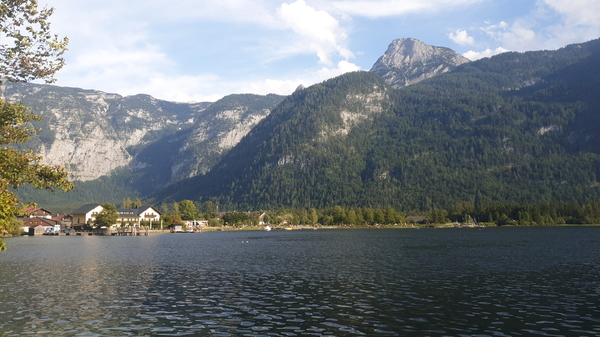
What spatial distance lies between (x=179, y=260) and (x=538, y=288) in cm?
5376

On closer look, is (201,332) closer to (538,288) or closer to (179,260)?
(538,288)

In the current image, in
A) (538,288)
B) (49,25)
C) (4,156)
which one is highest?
(49,25)

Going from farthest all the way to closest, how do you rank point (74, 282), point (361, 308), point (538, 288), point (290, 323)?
point (74, 282) < point (538, 288) < point (361, 308) < point (290, 323)

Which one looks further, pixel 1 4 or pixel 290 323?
pixel 290 323

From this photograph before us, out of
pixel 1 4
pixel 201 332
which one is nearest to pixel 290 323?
pixel 201 332

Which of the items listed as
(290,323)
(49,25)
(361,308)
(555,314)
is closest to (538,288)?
(555,314)

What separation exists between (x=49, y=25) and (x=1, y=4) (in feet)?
8.42

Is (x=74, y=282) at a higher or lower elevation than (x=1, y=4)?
lower

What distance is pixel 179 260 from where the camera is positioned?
75312 mm

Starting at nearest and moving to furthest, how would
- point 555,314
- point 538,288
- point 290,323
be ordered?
point 290,323 < point 555,314 < point 538,288

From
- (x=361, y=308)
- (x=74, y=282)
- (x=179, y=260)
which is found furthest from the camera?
(x=179, y=260)

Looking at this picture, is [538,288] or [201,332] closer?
[201,332]

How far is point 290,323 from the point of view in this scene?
2959cm

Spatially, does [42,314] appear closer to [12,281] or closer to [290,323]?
[290,323]
